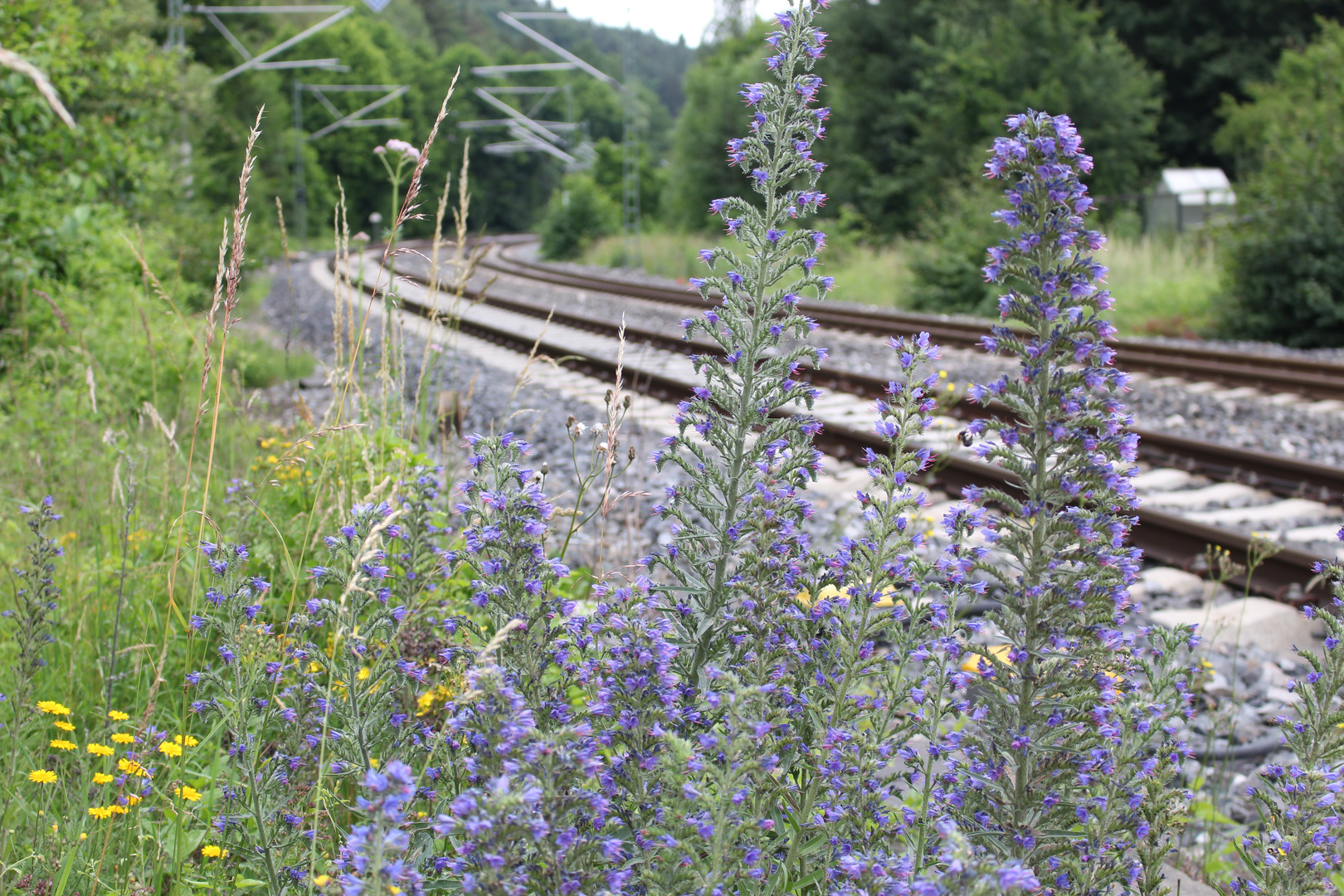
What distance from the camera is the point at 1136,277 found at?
18.2m

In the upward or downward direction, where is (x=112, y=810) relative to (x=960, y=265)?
downward

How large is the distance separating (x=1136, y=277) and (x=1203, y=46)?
1992 cm

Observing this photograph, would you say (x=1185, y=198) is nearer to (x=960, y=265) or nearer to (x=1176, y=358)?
(x=960, y=265)

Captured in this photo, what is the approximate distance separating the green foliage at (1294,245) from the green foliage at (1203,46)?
16623 millimetres

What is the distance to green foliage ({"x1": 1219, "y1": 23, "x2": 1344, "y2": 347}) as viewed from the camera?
1448cm

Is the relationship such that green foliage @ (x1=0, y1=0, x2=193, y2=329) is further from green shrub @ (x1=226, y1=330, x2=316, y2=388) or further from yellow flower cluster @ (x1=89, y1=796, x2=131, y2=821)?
yellow flower cluster @ (x1=89, y1=796, x2=131, y2=821)

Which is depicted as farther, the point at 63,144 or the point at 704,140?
the point at 704,140

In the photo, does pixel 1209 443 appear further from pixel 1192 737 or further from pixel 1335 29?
pixel 1335 29

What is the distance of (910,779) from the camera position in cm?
212

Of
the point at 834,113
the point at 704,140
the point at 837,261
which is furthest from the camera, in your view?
the point at 704,140

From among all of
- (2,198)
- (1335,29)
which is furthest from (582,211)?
(2,198)

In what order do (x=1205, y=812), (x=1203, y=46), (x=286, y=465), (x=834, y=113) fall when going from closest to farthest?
(x=1205, y=812) < (x=286, y=465) < (x=1203, y=46) < (x=834, y=113)

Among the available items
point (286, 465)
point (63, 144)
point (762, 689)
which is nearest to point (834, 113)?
point (63, 144)

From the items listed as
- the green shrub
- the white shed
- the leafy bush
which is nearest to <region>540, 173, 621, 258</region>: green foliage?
the leafy bush
